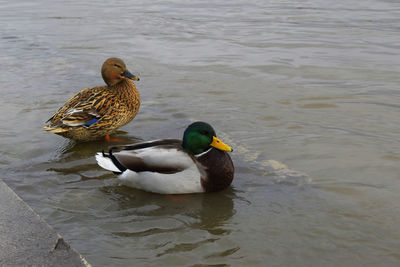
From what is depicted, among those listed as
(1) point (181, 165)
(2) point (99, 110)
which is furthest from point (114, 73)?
(1) point (181, 165)

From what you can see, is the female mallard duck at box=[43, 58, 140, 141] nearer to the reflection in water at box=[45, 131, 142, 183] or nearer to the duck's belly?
the reflection in water at box=[45, 131, 142, 183]

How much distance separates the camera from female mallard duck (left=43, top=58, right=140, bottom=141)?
559 centimetres

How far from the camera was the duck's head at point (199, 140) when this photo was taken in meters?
4.61

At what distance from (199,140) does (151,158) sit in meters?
0.43

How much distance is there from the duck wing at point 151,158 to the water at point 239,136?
25 centimetres

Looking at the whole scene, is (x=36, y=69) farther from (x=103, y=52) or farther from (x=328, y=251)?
(x=328, y=251)

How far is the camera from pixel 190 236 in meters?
3.92

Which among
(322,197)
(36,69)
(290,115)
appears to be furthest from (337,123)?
(36,69)

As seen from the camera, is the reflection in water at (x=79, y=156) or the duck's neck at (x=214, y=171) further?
the reflection in water at (x=79, y=156)

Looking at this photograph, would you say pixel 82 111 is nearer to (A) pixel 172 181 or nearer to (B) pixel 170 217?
(A) pixel 172 181

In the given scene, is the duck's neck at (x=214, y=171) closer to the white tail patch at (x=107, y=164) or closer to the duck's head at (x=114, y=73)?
the white tail patch at (x=107, y=164)

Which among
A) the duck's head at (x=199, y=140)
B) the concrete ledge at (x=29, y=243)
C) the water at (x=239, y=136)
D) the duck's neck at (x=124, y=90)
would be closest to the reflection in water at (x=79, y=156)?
the water at (x=239, y=136)

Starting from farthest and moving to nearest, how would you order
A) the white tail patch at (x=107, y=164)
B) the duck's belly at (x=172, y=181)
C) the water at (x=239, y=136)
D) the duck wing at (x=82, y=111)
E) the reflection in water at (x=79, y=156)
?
the duck wing at (x=82, y=111) → the reflection in water at (x=79, y=156) → the white tail patch at (x=107, y=164) → the duck's belly at (x=172, y=181) → the water at (x=239, y=136)

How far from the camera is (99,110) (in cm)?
568
